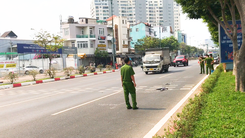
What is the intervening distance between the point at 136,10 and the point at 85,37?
9787 cm

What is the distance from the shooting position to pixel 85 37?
54.2 m

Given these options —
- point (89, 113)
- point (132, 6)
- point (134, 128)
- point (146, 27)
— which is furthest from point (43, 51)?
A: point (132, 6)

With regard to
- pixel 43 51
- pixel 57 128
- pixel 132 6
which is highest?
pixel 132 6

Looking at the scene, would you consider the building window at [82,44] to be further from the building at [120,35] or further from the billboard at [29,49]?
the billboard at [29,49]

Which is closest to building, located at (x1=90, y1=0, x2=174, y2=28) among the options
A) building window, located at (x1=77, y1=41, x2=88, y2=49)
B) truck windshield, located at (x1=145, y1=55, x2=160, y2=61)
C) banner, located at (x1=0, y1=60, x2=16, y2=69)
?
building window, located at (x1=77, y1=41, x2=88, y2=49)

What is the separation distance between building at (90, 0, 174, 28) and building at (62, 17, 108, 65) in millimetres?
74629

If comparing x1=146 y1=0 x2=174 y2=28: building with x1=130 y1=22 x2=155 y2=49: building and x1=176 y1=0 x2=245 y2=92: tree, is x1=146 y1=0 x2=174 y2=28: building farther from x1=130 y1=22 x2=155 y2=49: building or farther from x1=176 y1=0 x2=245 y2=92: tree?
x1=176 y1=0 x2=245 y2=92: tree

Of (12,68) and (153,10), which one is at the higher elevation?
(153,10)

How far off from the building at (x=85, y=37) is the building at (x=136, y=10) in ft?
245

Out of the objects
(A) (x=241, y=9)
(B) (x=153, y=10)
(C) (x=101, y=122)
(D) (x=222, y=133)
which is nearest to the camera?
(D) (x=222, y=133)

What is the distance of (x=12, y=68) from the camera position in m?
25.3

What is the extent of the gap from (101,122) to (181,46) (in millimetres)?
105248

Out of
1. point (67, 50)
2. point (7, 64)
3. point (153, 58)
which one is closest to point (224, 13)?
point (153, 58)

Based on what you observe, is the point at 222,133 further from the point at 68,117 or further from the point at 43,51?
the point at 43,51
